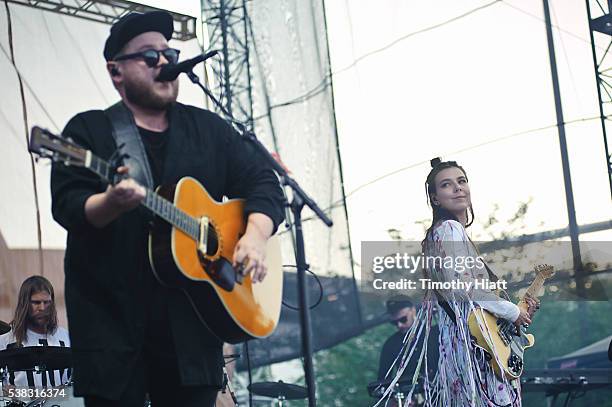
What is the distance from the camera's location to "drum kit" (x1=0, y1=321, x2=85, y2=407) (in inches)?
179

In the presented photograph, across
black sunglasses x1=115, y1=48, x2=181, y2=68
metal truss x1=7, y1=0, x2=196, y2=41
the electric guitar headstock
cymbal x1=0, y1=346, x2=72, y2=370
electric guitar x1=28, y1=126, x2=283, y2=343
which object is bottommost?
cymbal x1=0, y1=346, x2=72, y2=370

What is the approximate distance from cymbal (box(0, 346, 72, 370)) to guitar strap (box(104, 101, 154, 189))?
253 cm

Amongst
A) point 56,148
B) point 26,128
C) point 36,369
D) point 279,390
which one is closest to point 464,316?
point 279,390

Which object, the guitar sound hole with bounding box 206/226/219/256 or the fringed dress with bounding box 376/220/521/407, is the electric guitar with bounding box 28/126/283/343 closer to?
the guitar sound hole with bounding box 206/226/219/256

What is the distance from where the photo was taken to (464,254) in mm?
4305

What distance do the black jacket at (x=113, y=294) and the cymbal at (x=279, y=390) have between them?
7.53ft

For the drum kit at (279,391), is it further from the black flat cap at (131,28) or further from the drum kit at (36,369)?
the black flat cap at (131,28)

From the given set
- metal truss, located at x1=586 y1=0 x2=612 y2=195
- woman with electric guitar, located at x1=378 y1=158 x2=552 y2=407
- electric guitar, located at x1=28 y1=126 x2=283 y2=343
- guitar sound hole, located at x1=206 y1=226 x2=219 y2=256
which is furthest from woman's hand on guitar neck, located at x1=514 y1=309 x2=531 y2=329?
guitar sound hole, located at x1=206 y1=226 x2=219 y2=256

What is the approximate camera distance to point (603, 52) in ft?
15.1

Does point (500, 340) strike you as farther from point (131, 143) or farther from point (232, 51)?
point (131, 143)

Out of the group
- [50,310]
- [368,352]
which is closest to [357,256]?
[368,352]

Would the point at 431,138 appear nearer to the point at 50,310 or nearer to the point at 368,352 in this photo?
the point at 368,352

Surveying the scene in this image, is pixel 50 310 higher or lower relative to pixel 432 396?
higher

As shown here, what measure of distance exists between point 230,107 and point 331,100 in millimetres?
556
